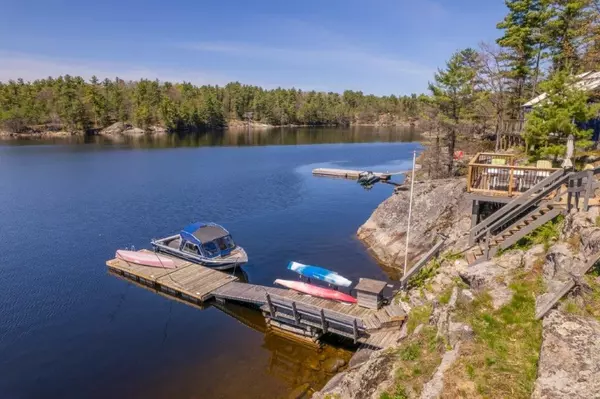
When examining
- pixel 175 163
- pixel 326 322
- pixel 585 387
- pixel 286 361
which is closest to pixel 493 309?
pixel 585 387

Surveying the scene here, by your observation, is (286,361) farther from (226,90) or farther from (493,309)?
(226,90)

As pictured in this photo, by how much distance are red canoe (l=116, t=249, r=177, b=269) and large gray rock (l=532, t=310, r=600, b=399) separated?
24.0 m

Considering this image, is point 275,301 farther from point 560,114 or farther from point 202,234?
point 560,114

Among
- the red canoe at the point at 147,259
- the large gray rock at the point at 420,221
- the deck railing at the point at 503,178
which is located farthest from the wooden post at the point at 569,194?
the red canoe at the point at 147,259

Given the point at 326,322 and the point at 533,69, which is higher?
the point at 533,69

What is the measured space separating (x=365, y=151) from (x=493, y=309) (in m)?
88.4

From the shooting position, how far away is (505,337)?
934 centimetres

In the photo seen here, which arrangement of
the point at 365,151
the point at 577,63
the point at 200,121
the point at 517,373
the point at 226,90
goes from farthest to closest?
the point at 226,90
the point at 200,121
the point at 365,151
the point at 577,63
the point at 517,373

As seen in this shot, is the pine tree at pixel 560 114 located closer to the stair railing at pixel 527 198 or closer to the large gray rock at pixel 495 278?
the stair railing at pixel 527 198

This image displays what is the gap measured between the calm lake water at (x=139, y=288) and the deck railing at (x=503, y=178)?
10077 millimetres

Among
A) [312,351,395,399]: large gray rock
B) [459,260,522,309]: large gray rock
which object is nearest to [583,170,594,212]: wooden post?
[459,260,522,309]: large gray rock

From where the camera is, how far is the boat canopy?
28.3 meters

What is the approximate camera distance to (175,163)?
238 ft

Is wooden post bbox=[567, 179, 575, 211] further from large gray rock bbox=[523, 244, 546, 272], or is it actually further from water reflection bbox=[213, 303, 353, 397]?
water reflection bbox=[213, 303, 353, 397]
